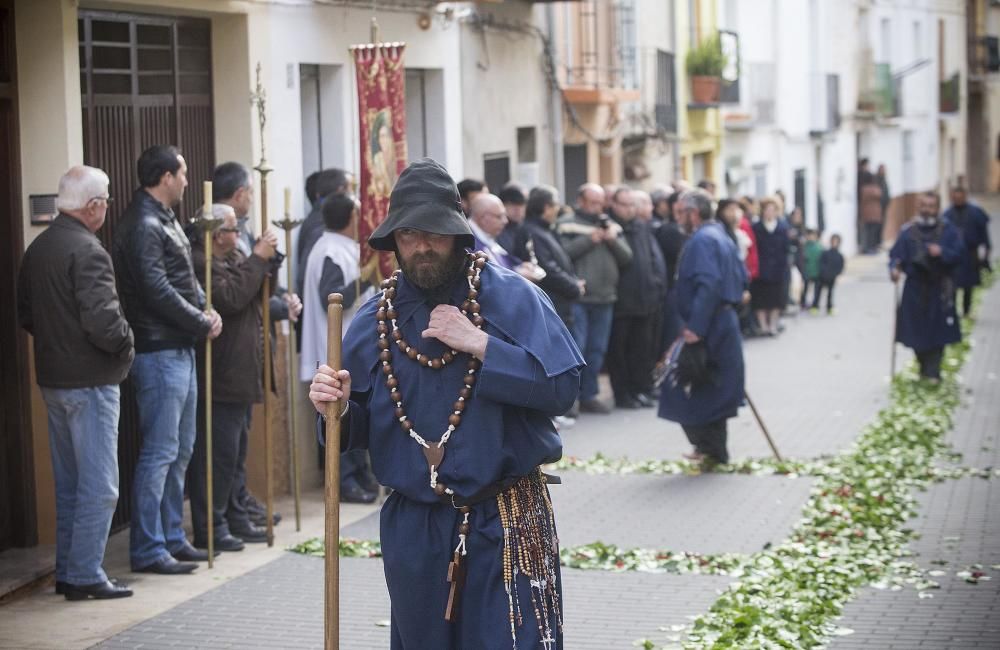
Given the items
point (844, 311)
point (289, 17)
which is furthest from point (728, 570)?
Result: point (844, 311)

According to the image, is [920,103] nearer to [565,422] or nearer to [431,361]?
[565,422]

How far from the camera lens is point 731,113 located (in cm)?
3102

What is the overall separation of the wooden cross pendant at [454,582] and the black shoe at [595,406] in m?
10.0

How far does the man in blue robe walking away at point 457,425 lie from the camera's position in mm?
5367

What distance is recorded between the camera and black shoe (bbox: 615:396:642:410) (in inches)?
620

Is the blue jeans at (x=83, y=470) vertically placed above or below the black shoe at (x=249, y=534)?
above

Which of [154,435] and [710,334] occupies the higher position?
[710,334]

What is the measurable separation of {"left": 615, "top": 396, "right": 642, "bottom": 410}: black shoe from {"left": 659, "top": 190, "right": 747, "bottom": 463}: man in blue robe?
3290 millimetres

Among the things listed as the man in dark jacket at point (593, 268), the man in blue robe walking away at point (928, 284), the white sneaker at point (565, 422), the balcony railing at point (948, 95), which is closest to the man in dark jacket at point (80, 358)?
the white sneaker at point (565, 422)

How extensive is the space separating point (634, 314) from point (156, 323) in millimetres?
7619

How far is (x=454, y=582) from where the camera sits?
5.36 metres

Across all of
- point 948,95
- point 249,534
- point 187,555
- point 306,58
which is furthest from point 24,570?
point 948,95

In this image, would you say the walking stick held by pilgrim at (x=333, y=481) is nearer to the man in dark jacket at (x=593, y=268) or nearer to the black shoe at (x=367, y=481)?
the black shoe at (x=367, y=481)

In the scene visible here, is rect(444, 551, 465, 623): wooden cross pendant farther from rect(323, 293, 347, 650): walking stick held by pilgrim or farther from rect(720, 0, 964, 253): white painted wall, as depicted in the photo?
rect(720, 0, 964, 253): white painted wall
